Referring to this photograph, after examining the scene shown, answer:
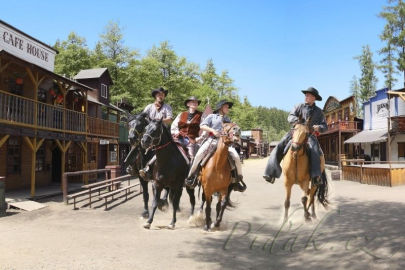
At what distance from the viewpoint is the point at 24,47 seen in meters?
17.3

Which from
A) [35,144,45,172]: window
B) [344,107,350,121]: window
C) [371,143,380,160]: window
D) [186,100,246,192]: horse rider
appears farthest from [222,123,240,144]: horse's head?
[344,107,350,121]: window

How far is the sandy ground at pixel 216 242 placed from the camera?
544cm

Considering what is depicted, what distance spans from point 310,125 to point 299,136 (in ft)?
2.63

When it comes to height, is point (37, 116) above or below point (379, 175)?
above

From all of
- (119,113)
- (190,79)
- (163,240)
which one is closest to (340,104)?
(190,79)

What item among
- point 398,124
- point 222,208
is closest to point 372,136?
point 398,124

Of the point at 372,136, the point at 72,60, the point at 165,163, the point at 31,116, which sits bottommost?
the point at 165,163

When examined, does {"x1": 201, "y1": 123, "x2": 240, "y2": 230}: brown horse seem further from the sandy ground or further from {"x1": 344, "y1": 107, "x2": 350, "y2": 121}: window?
{"x1": 344, "y1": 107, "x2": 350, "y2": 121}: window

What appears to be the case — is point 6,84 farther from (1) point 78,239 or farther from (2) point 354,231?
(2) point 354,231

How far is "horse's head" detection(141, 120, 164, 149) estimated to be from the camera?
6.76 metres

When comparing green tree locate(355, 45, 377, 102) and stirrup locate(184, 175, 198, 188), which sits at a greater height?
green tree locate(355, 45, 377, 102)

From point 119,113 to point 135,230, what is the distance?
23821 mm

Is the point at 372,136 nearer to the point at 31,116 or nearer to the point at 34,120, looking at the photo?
the point at 34,120

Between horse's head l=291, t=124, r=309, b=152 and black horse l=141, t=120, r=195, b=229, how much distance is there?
2.70 metres
